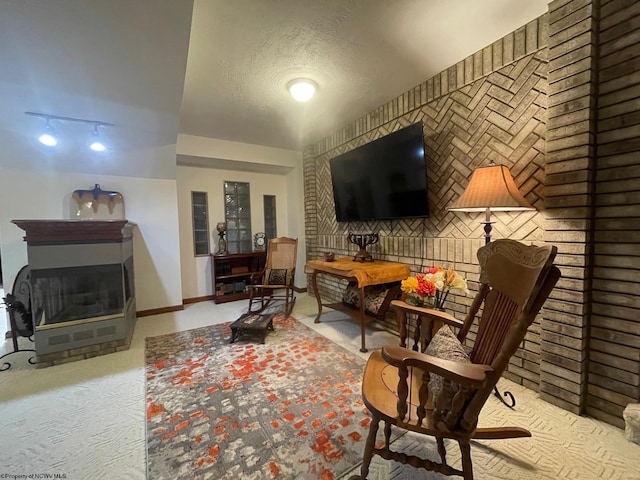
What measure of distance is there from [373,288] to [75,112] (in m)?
3.34

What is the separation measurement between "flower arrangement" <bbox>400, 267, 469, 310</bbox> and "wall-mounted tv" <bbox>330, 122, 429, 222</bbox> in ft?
3.07

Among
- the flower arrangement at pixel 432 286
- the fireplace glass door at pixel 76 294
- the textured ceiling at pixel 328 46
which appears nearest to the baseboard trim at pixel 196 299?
the fireplace glass door at pixel 76 294

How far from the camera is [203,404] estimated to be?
69.7 inches

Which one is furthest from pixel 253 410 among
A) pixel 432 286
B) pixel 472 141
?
pixel 472 141

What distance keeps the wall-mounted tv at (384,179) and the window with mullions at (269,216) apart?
177cm

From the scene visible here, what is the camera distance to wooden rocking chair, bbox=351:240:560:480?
943 millimetres

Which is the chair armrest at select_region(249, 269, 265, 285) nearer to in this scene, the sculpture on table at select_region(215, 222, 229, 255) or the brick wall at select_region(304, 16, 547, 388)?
the sculpture on table at select_region(215, 222, 229, 255)

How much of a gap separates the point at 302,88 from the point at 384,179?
1.25m

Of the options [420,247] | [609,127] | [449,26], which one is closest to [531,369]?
[420,247]

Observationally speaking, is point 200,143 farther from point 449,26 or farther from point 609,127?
point 609,127

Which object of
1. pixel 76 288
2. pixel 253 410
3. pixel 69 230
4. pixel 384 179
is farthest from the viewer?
pixel 384 179

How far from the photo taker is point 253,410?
5.60 feet

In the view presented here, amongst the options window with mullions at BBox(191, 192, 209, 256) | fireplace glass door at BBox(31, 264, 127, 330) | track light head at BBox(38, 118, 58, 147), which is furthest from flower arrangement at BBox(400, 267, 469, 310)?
window with mullions at BBox(191, 192, 209, 256)

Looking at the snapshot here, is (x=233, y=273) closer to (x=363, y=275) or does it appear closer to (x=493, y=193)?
(x=363, y=275)
